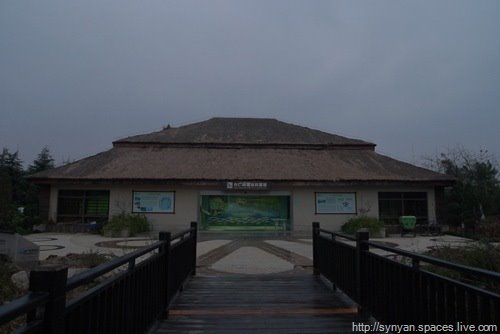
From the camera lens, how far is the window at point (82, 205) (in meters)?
21.6

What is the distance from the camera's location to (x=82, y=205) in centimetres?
2169

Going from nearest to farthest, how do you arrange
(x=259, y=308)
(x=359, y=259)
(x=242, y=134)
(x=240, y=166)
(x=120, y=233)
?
(x=359, y=259), (x=259, y=308), (x=120, y=233), (x=240, y=166), (x=242, y=134)

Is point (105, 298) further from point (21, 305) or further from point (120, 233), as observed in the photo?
point (120, 233)

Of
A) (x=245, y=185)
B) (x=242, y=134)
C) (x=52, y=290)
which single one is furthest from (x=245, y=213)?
(x=52, y=290)

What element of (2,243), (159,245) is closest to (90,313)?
(159,245)

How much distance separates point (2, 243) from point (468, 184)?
25105 millimetres

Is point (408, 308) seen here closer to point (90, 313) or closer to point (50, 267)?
point (90, 313)

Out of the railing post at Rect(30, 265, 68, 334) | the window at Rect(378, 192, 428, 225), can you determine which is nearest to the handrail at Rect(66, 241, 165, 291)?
the railing post at Rect(30, 265, 68, 334)

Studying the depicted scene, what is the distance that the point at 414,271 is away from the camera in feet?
11.3

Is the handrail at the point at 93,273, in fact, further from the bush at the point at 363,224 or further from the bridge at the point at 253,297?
the bush at the point at 363,224

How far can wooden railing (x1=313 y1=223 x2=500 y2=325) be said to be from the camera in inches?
101

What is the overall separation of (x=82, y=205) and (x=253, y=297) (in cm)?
1853

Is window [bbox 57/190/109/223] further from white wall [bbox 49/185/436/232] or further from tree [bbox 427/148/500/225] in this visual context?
tree [bbox 427/148/500/225]

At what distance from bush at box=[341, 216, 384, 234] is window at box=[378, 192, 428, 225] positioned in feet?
7.94
